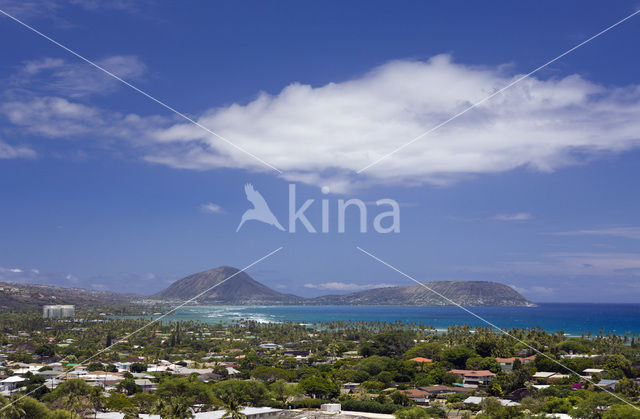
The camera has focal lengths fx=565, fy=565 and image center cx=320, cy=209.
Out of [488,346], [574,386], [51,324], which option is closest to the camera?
[574,386]

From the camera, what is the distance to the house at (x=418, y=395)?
128ft

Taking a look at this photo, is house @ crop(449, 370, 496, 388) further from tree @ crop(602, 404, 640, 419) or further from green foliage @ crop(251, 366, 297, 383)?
tree @ crop(602, 404, 640, 419)

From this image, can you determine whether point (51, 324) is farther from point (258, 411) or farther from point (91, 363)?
point (258, 411)

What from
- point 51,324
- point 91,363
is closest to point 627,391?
point 91,363

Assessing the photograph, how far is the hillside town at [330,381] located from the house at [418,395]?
0.08 metres

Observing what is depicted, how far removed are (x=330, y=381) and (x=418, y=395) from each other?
248 inches

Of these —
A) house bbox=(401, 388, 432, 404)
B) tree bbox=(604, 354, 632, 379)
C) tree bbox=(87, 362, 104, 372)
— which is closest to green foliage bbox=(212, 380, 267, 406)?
house bbox=(401, 388, 432, 404)

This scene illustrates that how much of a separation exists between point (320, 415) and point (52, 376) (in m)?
24.9

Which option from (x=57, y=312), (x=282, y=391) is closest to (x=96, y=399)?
(x=282, y=391)

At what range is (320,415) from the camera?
33062 millimetres

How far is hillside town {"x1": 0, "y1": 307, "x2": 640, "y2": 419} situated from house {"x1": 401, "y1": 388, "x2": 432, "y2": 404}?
0.08 m

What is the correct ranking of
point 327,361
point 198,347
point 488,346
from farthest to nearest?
point 198,347
point 327,361
point 488,346

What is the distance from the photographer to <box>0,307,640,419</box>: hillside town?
31.2 m

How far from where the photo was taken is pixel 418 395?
40.1m
